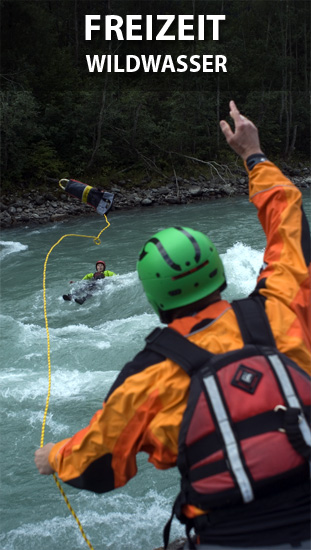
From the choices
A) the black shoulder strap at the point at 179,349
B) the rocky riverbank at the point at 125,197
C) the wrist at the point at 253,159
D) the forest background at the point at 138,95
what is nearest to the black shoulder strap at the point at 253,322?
the black shoulder strap at the point at 179,349

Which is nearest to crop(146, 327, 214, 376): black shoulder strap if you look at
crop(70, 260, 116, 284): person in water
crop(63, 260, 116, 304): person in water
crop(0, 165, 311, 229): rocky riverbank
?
crop(63, 260, 116, 304): person in water

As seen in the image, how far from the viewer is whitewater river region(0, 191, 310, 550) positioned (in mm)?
3674

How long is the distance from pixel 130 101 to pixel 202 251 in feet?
78.3

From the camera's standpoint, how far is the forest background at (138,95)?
74.8 ft

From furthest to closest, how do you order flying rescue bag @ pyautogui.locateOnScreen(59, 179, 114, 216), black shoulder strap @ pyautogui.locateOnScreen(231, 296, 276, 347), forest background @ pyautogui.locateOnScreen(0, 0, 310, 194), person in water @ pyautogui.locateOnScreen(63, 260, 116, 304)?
1. forest background @ pyautogui.locateOnScreen(0, 0, 310, 194)
2. person in water @ pyautogui.locateOnScreen(63, 260, 116, 304)
3. flying rescue bag @ pyautogui.locateOnScreen(59, 179, 114, 216)
4. black shoulder strap @ pyautogui.locateOnScreen(231, 296, 276, 347)

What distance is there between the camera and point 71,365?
639 cm

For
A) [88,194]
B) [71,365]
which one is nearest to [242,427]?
[71,365]

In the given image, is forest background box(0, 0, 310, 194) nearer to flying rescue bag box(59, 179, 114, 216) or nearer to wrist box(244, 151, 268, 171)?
flying rescue bag box(59, 179, 114, 216)

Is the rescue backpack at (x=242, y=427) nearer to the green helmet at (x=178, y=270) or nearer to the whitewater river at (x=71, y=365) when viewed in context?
the green helmet at (x=178, y=270)

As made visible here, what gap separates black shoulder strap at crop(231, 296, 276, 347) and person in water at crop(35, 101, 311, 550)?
14mm

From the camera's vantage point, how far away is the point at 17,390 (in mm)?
5715

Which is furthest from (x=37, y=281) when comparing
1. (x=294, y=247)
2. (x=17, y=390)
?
(x=294, y=247)

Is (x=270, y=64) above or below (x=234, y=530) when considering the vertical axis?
above

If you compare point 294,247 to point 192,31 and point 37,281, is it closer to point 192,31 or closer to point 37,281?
point 37,281
